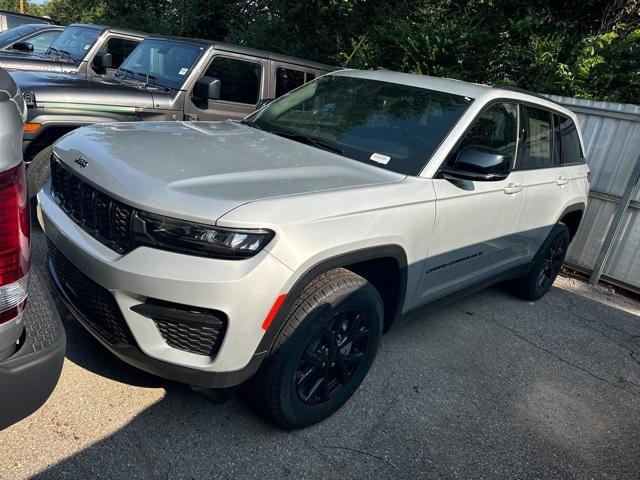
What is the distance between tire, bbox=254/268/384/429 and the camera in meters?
2.38

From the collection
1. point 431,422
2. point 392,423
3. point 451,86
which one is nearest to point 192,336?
point 392,423

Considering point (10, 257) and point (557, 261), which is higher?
point (10, 257)

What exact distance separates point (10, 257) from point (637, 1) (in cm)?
899

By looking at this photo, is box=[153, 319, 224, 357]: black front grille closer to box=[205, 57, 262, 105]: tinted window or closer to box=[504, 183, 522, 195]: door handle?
box=[504, 183, 522, 195]: door handle

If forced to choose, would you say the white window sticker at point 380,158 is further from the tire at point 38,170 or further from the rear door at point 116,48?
the rear door at point 116,48

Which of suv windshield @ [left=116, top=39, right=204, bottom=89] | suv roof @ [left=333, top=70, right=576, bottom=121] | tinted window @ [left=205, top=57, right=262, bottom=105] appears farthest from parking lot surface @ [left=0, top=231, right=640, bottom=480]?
tinted window @ [left=205, top=57, right=262, bottom=105]

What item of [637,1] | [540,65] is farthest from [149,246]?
[637,1]

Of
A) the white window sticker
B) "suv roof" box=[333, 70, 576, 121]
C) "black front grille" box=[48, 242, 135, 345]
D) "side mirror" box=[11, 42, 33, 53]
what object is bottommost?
"black front grille" box=[48, 242, 135, 345]

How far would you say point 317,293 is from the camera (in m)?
2.44

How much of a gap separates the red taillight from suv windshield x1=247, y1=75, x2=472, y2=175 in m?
1.91

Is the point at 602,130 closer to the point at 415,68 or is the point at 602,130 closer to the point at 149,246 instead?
the point at 415,68

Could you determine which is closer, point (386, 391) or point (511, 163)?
point (386, 391)

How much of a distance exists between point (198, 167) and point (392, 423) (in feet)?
5.63

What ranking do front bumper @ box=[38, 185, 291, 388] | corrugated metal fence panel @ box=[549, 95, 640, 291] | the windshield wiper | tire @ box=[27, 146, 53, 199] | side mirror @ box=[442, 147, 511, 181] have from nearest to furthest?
front bumper @ box=[38, 185, 291, 388]
side mirror @ box=[442, 147, 511, 181]
the windshield wiper
tire @ box=[27, 146, 53, 199]
corrugated metal fence panel @ box=[549, 95, 640, 291]
